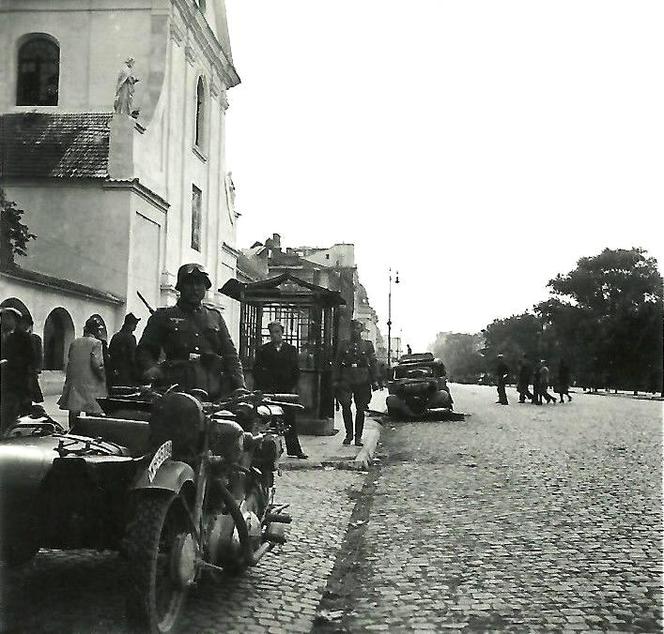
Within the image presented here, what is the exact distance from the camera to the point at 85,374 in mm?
9297

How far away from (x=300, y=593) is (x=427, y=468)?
20.8 ft

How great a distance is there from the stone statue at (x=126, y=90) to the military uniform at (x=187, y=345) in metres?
9.74

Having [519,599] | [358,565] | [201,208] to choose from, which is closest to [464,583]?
[519,599]

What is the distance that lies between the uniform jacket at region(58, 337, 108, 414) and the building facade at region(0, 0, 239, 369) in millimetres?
358

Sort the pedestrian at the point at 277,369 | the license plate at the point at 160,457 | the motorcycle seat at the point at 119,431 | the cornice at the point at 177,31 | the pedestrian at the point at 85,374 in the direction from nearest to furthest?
the license plate at the point at 160,457
the motorcycle seat at the point at 119,431
the pedestrian at the point at 85,374
the pedestrian at the point at 277,369
the cornice at the point at 177,31

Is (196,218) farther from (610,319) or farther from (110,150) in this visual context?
(610,319)

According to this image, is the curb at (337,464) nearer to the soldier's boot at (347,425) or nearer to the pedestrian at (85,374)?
the soldier's boot at (347,425)

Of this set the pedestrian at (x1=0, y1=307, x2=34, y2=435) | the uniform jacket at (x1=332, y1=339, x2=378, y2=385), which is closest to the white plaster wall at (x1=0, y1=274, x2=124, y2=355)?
the pedestrian at (x1=0, y1=307, x2=34, y2=435)

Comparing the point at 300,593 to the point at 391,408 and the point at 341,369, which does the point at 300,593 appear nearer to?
the point at 341,369

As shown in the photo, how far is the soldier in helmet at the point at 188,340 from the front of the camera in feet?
15.9

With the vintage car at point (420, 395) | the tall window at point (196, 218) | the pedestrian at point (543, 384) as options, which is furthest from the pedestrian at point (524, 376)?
the tall window at point (196, 218)

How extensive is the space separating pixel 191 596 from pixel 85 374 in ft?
17.2

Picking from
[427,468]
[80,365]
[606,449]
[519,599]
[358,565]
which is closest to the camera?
[519,599]

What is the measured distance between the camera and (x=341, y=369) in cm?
1366
